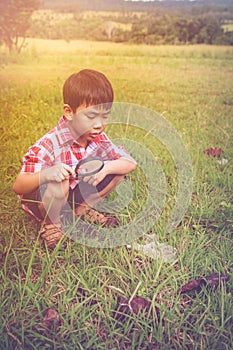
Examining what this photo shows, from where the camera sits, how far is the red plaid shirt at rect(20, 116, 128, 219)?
109 cm

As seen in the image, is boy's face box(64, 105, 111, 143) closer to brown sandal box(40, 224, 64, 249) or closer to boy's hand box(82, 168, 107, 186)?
boy's hand box(82, 168, 107, 186)

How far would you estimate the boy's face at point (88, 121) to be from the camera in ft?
3.53

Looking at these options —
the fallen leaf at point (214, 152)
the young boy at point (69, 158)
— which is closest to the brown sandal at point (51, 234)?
the young boy at point (69, 158)

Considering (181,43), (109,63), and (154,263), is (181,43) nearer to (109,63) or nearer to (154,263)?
(109,63)

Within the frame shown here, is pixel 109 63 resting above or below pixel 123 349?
above

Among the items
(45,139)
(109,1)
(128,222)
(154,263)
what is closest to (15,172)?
(45,139)

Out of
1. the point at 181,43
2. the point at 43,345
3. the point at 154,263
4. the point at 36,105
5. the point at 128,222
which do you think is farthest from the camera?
the point at 181,43

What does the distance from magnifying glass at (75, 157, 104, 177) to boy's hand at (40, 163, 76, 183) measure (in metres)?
0.03

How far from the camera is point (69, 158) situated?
3.68 feet

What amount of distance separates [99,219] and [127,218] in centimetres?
7

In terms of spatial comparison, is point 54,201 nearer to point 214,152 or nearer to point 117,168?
point 117,168

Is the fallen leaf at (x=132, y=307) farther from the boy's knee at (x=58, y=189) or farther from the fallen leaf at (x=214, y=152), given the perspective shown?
the fallen leaf at (x=214, y=152)

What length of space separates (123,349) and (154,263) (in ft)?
0.64

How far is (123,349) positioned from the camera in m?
0.91
